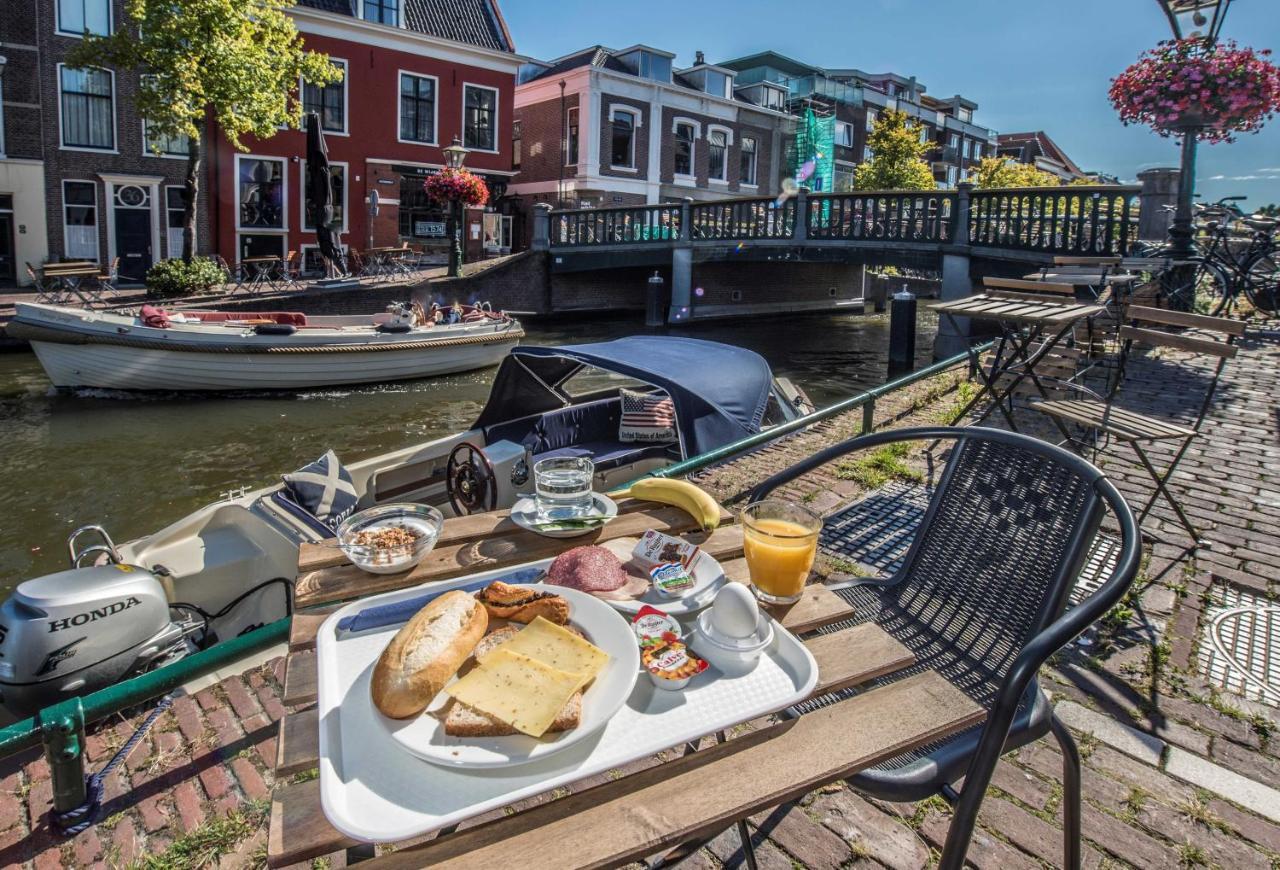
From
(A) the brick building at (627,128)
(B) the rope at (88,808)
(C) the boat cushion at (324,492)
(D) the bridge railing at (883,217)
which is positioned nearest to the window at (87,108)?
(A) the brick building at (627,128)

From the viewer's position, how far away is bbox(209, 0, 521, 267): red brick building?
21656 millimetres

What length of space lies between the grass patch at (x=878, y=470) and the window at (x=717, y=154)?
1110 inches

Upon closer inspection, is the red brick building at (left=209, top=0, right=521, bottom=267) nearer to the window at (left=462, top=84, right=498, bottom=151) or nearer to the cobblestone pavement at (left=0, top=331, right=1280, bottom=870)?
the window at (left=462, top=84, right=498, bottom=151)

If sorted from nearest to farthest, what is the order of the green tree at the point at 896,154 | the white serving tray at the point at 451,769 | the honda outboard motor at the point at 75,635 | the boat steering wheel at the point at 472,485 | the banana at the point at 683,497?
1. the white serving tray at the point at 451,769
2. the banana at the point at 683,497
3. the honda outboard motor at the point at 75,635
4. the boat steering wheel at the point at 472,485
5. the green tree at the point at 896,154

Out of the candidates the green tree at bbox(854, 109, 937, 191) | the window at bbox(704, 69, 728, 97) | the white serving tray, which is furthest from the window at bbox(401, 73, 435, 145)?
the white serving tray

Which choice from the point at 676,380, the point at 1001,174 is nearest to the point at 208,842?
the point at 676,380

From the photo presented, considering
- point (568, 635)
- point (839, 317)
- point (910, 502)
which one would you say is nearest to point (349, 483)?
point (910, 502)

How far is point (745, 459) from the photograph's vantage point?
579 centimetres

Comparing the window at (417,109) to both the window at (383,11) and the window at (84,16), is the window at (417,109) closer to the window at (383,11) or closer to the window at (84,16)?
the window at (383,11)

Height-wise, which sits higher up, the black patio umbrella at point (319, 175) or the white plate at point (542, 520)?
the black patio umbrella at point (319, 175)

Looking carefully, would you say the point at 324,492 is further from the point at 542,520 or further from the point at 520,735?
the point at 520,735

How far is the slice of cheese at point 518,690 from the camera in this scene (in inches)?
43.8

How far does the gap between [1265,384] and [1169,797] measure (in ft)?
23.8

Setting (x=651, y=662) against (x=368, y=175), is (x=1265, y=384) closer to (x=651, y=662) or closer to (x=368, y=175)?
(x=651, y=662)
